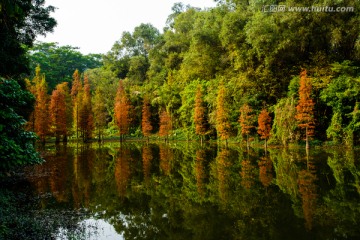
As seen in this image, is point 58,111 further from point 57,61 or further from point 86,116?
point 57,61

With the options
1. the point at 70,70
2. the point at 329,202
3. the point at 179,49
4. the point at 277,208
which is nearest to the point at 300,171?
the point at 329,202

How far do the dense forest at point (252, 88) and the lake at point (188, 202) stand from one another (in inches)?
397

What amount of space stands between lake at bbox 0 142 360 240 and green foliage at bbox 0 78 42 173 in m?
1.50

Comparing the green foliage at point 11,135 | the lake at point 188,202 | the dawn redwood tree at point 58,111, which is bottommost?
the lake at point 188,202

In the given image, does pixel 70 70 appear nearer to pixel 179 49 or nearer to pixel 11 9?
pixel 179 49

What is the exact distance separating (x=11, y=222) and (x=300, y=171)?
564 inches

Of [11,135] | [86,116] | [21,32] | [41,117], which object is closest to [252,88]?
[86,116]

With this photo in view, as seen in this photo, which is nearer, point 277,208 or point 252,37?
point 277,208

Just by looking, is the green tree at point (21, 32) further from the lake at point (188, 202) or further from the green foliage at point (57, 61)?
the green foliage at point (57, 61)

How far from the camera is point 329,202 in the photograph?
11039 mm

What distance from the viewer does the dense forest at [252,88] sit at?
2839 centimetres

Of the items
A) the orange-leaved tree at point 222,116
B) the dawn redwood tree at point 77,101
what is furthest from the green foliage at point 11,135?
the dawn redwood tree at point 77,101

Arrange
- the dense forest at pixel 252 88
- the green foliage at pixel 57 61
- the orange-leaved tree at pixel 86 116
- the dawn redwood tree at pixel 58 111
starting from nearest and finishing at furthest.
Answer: the dense forest at pixel 252 88
the dawn redwood tree at pixel 58 111
the orange-leaved tree at pixel 86 116
the green foliage at pixel 57 61

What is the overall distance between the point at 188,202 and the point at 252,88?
2579 centimetres
